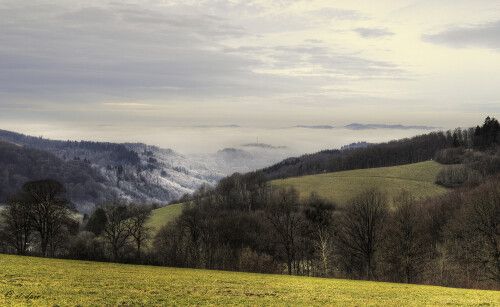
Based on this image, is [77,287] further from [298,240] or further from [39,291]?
[298,240]

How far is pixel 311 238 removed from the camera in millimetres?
82375

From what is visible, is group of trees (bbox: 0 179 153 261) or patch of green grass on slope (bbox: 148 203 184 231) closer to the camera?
group of trees (bbox: 0 179 153 261)

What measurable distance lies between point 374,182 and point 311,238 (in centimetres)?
8053

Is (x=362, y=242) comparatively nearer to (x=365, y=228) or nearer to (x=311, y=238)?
(x=365, y=228)

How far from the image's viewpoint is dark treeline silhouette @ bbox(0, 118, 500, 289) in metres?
64.4

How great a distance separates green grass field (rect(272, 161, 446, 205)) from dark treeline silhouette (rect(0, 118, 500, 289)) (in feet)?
94.9

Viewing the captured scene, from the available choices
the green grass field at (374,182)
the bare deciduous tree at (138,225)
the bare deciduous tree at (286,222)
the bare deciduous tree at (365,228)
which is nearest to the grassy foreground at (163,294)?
the bare deciduous tree at (365,228)

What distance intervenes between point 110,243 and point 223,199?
74.1 m

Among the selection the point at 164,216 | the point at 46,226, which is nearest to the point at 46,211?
the point at 46,226

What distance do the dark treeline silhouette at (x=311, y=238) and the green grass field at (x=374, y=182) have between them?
2894cm

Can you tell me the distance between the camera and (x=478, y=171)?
500 ft

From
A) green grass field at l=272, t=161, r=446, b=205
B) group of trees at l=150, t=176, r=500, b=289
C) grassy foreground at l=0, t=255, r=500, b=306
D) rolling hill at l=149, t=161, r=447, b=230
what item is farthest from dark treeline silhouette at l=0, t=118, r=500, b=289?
rolling hill at l=149, t=161, r=447, b=230

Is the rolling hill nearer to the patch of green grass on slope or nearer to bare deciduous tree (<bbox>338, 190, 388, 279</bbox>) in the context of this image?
the patch of green grass on slope

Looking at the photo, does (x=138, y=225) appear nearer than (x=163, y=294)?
No
